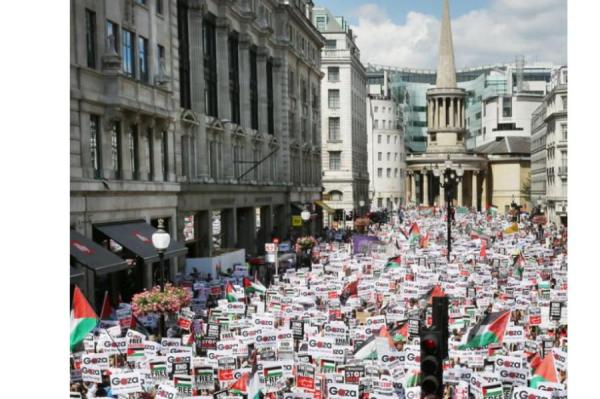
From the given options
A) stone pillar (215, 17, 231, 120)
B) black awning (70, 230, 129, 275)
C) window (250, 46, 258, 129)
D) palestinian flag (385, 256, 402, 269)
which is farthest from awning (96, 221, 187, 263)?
window (250, 46, 258, 129)

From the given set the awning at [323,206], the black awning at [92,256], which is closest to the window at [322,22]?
the awning at [323,206]

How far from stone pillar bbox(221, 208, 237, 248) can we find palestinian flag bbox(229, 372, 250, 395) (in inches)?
1071

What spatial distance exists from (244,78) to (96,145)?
19584 mm

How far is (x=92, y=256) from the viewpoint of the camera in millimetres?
20922

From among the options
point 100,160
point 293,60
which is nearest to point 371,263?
point 100,160

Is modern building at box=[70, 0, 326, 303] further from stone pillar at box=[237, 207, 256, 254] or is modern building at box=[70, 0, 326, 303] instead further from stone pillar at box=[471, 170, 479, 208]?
stone pillar at box=[471, 170, 479, 208]

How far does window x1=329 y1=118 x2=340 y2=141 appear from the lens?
73438mm

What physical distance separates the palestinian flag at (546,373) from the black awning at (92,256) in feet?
38.5

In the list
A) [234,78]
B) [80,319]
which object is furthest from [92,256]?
[234,78]

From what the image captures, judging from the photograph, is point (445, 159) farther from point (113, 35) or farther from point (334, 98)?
point (113, 35)

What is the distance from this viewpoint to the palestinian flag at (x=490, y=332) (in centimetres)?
1491

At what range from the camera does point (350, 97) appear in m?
77.5

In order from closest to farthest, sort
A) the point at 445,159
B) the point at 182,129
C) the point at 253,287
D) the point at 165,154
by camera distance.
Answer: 1. the point at 253,287
2. the point at 165,154
3. the point at 182,129
4. the point at 445,159

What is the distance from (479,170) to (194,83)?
275ft
